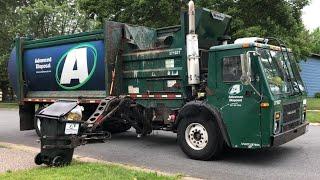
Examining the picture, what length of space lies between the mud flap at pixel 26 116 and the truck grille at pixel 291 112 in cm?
786

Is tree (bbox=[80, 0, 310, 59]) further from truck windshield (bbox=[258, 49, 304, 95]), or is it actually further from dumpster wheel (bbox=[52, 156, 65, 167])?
dumpster wheel (bbox=[52, 156, 65, 167])

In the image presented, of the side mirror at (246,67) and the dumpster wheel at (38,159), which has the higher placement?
the side mirror at (246,67)

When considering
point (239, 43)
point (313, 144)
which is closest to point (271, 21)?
point (313, 144)

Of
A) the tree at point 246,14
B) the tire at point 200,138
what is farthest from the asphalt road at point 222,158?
the tree at point 246,14

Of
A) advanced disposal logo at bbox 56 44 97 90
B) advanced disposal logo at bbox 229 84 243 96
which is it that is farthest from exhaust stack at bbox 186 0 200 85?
advanced disposal logo at bbox 56 44 97 90

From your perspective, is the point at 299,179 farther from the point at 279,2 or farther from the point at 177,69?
the point at 279,2

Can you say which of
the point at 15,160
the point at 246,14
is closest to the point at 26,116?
the point at 15,160

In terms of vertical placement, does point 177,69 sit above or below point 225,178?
above

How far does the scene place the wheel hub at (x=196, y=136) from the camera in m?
9.69

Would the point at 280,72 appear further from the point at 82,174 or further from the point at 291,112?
the point at 82,174

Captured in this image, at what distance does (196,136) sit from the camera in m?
9.83

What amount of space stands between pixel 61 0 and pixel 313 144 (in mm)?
A: 30813

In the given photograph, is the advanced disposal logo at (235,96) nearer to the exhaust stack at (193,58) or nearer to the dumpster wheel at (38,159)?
the exhaust stack at (193,58)

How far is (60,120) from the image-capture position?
8734 millimetres
